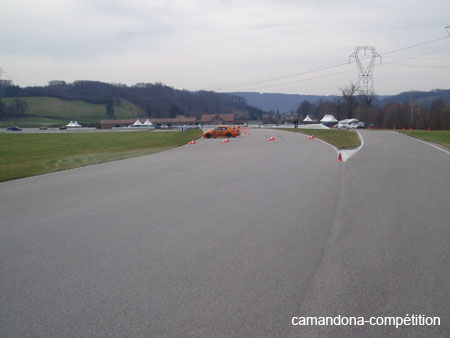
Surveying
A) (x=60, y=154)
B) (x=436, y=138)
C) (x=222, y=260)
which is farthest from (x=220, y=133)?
(x=222, y=260)

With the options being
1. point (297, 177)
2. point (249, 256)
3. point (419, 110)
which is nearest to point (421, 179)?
point (297, 177)

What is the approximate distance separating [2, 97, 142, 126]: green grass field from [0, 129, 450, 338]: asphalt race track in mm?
157081

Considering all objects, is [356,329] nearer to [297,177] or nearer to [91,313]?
[91,313]

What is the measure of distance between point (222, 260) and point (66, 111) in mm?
183402

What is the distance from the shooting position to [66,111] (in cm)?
17575

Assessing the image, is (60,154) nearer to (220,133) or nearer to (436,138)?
(220,133)

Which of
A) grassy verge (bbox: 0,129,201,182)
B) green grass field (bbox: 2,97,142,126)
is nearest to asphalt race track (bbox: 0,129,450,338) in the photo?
grassy verge (bbox: 0,129,201,182)

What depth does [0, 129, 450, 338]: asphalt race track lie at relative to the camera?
4.21 m

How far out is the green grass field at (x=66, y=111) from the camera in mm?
164875

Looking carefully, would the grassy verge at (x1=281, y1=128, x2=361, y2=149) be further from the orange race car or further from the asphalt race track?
the asphalt race track

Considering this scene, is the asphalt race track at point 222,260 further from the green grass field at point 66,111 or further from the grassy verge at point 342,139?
the green grass field at point 66,111

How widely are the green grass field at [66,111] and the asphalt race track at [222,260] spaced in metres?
157

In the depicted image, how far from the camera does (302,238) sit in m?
6.94

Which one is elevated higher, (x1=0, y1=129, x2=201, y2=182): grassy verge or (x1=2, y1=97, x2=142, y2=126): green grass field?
(x1=2, y1=97, x2=142, y2=126): green grass field
